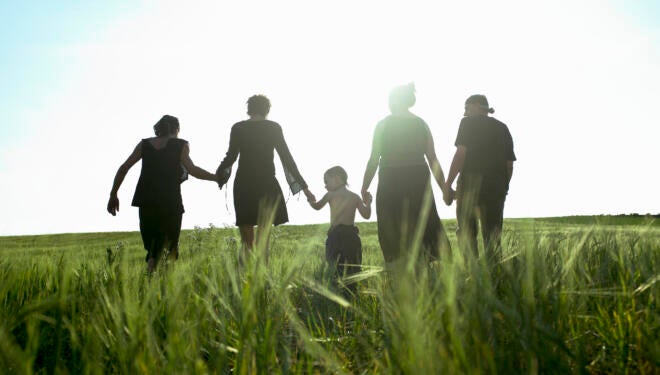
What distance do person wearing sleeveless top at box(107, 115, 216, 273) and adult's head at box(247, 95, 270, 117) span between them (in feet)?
2.71

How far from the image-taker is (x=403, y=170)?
512cm

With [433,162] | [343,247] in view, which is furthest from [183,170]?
[433,162]

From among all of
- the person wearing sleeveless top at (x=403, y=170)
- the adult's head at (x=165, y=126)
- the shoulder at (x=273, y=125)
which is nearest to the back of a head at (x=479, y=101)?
the person wearing sleeveless top at (x=403, y=170)

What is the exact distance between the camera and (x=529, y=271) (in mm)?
1659

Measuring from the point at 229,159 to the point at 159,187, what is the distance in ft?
2.65

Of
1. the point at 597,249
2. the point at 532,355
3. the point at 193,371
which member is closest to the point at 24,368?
the point at 193,371

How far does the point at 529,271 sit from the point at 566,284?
2.57 feet

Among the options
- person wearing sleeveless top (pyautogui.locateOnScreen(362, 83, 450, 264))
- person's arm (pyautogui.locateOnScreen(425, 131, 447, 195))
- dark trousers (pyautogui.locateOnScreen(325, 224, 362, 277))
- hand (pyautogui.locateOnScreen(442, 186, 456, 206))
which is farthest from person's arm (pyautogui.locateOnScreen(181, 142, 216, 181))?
hand (pyautogui.locateOnScreen(442, 186, 456, 206))

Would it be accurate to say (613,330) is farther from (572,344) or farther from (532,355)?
(532,355)

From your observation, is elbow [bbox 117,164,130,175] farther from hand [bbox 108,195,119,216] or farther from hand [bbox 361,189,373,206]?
hand [bbox 361,189,373,206]

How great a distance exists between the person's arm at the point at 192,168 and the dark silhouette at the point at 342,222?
133 centimetres

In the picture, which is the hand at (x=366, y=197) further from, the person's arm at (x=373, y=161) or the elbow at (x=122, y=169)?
the elbow at (x=122, y=169)

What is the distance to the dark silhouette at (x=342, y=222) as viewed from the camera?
5.74m

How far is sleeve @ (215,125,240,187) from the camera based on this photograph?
5770mm
